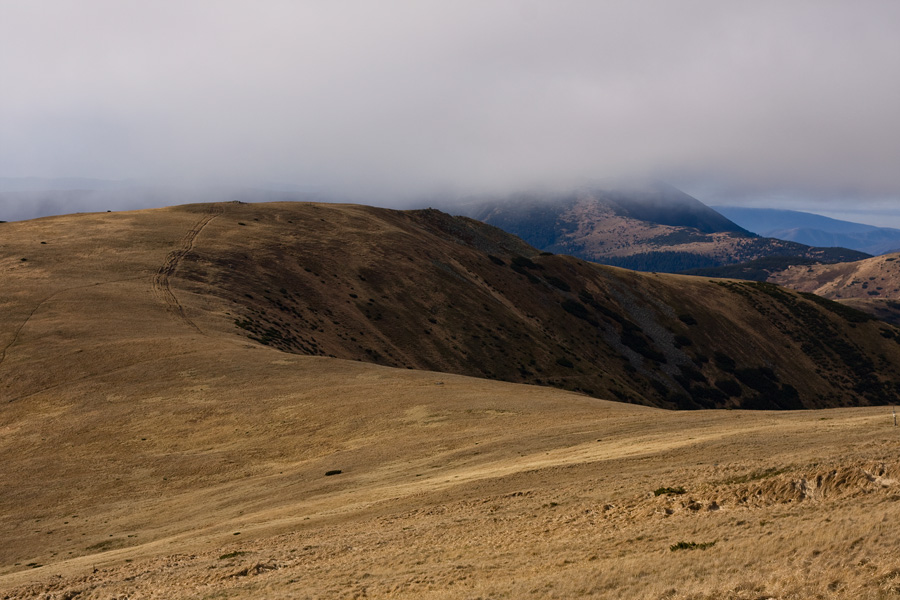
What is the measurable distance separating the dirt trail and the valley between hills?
20.5 inches

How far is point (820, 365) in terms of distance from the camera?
118 m

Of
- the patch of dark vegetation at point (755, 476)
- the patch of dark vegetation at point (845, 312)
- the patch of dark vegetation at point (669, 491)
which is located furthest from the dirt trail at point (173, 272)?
the patch of dark vegetation at point (845, 312)

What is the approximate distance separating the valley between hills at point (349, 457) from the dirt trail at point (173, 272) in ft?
1.71

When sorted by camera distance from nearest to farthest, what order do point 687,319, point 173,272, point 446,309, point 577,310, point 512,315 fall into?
point 173,272, point 446,309, point 512,315, point 577,310, point 687,319

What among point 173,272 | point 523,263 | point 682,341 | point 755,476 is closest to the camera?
point 755,476

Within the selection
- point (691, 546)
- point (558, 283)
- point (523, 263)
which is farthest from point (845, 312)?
point (691, 546)

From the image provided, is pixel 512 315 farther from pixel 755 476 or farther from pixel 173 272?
pixel 755 476

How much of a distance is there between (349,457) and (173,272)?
5123 centimetres

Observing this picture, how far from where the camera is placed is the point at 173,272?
73.3 metres

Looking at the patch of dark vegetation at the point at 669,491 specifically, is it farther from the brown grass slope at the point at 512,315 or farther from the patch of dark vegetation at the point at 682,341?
the patch of dark vegetation at the point at 682,341

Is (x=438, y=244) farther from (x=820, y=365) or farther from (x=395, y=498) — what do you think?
(x=395, y=498)

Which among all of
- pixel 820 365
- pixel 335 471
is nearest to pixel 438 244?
pixel 820 365

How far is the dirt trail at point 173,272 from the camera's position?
198ft

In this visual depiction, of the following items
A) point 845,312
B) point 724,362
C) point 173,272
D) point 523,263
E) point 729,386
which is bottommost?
point 729,386
